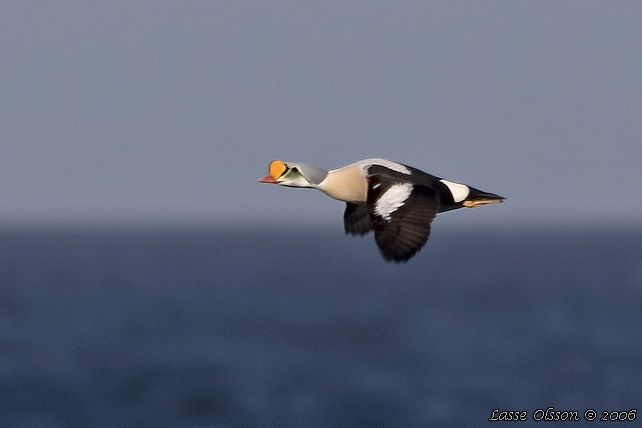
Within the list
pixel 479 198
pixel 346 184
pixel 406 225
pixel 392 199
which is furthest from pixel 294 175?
pixel 479 198

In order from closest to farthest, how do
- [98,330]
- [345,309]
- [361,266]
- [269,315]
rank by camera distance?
A: [98,330], [269,315], [345,309], [361,266]

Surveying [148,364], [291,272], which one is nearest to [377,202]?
[148,364]

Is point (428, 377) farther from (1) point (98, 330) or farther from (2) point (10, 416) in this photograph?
(1) point (98, 330)

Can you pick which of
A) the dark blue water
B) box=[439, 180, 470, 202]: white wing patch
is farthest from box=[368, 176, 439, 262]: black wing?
the dark blue water

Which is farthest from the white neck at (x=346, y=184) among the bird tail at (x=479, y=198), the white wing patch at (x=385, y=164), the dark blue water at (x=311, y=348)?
the dark blue water at (x=311, y=348)

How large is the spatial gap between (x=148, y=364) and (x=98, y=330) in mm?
10864

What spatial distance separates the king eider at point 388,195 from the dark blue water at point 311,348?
2561 cm

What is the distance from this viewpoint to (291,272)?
364ft

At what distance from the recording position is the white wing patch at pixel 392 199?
17375 mm

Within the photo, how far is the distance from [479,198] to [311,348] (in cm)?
4127

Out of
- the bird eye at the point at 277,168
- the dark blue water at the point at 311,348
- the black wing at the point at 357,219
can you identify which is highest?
the bird eye at the point at 277,168

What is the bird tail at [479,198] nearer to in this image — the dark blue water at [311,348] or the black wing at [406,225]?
the black wing at [406,225]

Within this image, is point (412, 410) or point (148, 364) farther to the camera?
point (148, 364)

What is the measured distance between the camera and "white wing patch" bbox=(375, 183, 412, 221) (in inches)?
684
